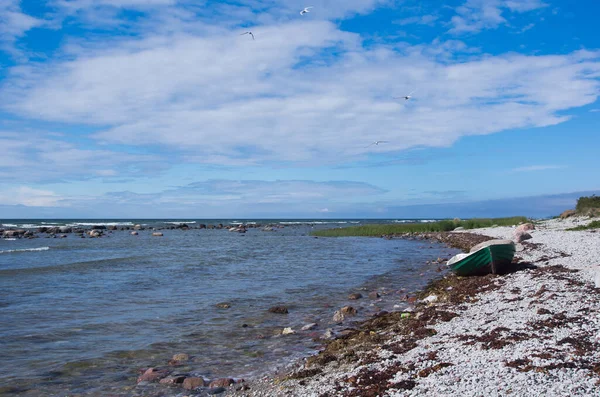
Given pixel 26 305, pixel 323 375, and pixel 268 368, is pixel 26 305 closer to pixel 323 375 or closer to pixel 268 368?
pixel 268 368

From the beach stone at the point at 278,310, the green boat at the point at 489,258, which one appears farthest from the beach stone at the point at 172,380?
the green boat at the point at 489,258

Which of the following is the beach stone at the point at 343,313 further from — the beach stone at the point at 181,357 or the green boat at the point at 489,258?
the green boat at the point at 489,258

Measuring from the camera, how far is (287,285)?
21406 mm

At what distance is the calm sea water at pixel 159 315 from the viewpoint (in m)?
9.95

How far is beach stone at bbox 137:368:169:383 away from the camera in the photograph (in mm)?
9359

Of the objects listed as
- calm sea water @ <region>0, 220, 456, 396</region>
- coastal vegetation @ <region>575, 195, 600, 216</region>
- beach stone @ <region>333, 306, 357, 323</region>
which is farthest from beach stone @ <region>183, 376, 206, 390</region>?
coastal vegetation @ <region>575, 195, 600, 216</region>

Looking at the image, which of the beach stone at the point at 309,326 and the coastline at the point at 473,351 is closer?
the coastline at the point at 473,351

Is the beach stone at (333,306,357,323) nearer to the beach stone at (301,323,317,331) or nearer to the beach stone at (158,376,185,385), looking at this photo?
the beach stone at (301,323,317,331)

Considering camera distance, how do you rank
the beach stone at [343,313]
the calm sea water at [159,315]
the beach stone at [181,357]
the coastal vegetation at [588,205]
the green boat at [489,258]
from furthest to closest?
the coastal vegetation at [588,205], the green boat at [489,258], the beach stone at [343,313], the beach stone at [181,357], the calm sea water at [159,315]

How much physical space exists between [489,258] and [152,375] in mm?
14085

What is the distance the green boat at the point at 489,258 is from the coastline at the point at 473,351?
319cm

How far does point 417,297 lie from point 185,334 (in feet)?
29.0

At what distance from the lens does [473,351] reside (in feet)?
26.8

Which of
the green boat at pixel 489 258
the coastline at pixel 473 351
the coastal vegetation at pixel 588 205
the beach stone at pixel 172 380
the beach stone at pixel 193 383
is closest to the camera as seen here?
the coastline at pixel 473 351
